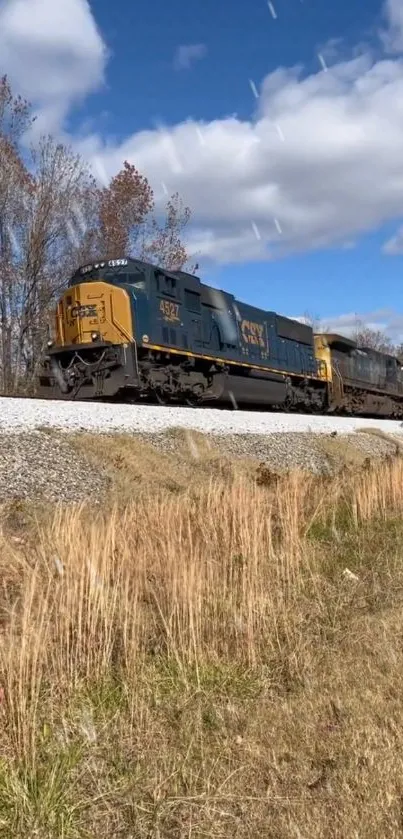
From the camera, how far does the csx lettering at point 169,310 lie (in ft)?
51.1

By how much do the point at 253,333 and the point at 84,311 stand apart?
7.08 meters

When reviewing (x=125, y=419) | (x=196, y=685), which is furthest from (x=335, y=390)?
(x=196, y=685)

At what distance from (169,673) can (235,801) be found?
1081mm

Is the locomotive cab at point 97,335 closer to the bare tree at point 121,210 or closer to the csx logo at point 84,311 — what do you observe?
the csx logo at point 84,311

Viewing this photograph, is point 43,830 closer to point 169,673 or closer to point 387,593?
point 169,673

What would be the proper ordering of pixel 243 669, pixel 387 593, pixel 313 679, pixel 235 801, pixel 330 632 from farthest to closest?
pixel 387 593
pixel 330 632
pixel 243 669
pixel 313 679
pixel 235 801

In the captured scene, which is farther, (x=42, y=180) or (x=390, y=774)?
(x=42, y=180)

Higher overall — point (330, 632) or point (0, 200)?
point (0, 200)

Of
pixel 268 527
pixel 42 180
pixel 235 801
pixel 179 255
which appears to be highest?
pixel 42 180

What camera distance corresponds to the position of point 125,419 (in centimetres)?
1166

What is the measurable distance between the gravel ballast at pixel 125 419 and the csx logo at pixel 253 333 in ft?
13.6

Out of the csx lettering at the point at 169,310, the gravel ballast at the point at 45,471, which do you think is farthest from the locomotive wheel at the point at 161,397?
the gravel ballast at the point at 45,471

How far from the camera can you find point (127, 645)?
3586mm

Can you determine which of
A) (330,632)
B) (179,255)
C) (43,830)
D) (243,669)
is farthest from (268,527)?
(179,255)
